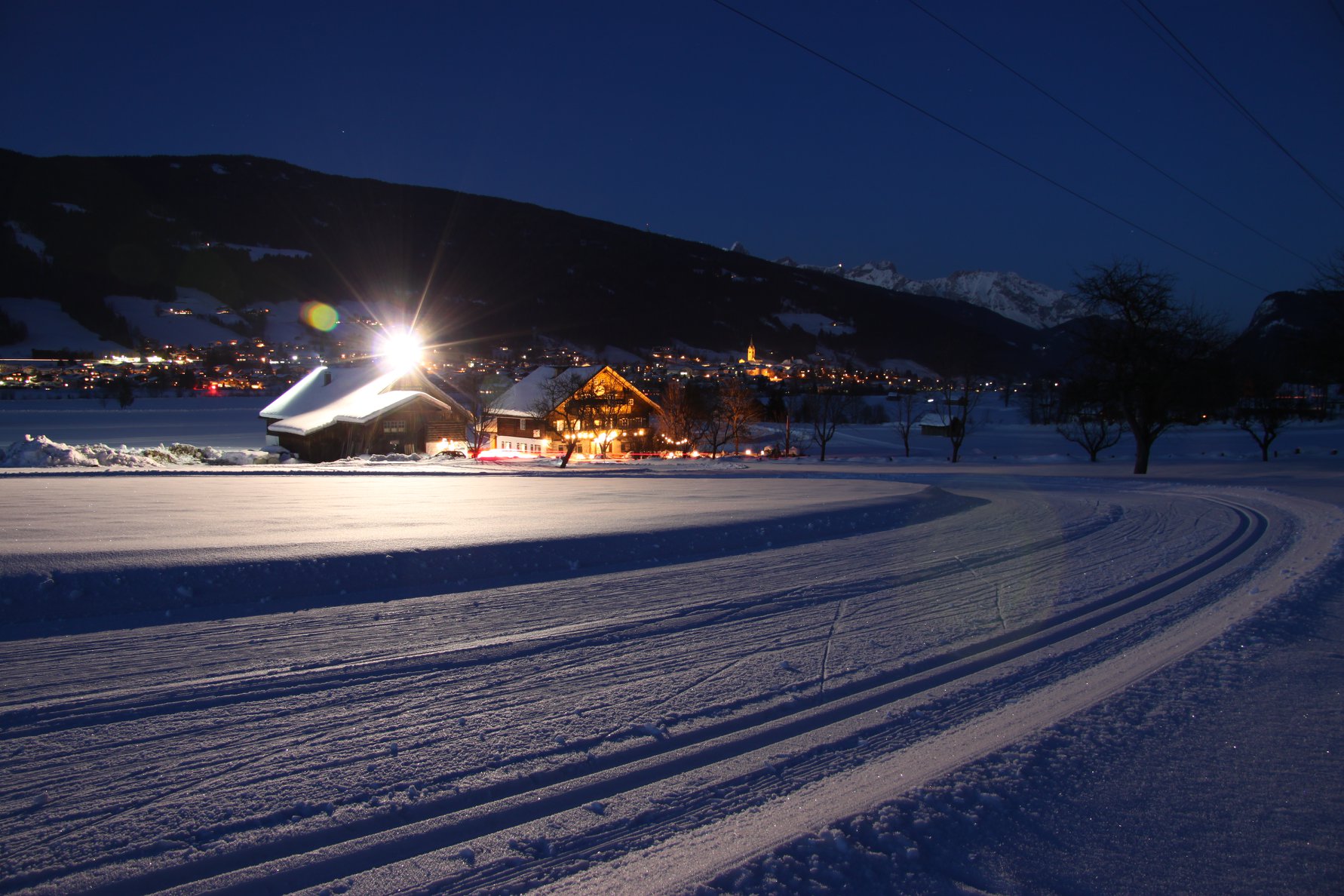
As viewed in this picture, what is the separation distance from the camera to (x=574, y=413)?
2280 inches

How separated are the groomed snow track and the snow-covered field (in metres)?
0.02

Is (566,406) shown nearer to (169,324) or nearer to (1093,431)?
(1093,431)

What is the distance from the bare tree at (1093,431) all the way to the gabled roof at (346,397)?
43645 millimetres

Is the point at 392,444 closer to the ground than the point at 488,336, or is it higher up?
closer to the ground

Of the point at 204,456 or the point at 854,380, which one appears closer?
the point at 204,456

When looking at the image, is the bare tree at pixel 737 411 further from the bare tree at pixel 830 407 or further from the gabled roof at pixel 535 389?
the bare tree at pixel 830 407

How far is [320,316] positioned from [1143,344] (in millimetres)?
185481

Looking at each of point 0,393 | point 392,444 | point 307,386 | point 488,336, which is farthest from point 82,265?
point 392,444

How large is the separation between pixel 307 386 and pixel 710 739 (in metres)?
58.6

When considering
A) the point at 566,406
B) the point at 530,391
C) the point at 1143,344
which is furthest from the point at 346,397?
the point at 1143,344

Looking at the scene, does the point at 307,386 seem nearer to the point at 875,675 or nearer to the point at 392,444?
the point at 392,444

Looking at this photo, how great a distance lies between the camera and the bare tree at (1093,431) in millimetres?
44906

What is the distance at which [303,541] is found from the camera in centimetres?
925

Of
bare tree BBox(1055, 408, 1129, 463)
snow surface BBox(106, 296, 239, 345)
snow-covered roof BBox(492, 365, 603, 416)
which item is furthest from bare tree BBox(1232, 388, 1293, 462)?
snow surface BBox(106, 296, 239, 345)
